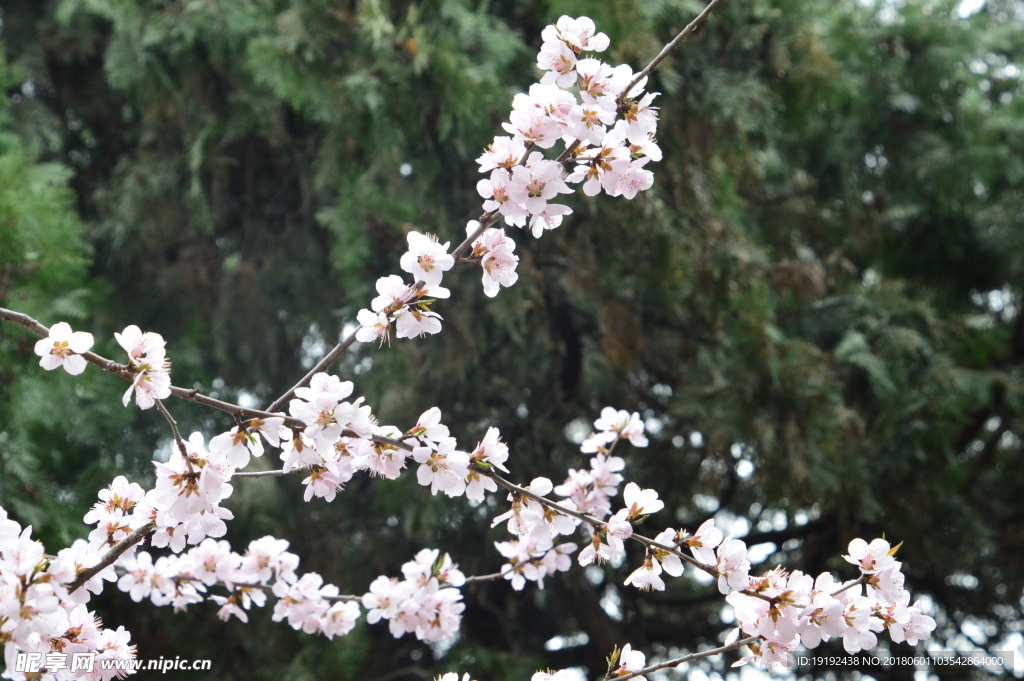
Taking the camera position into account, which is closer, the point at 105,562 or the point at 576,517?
the point at 105,562

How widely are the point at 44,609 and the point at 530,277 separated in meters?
1.66

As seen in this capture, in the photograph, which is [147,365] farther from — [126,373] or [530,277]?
[530,277]

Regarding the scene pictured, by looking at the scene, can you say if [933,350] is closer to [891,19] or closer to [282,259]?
[891,19]

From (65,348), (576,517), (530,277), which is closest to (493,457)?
(576,517)

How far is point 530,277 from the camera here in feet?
7.64

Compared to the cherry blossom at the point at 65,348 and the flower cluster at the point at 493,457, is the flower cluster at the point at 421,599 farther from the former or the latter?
the cherry blossom at the point at 65,348

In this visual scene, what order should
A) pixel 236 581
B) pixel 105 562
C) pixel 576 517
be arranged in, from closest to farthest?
pixel 105 562, pixel 576 517, pixel 236 581

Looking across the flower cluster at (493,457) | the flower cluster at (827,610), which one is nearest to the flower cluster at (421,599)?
the flower cluster at (493,457)

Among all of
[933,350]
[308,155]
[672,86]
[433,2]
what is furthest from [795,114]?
[308,155]

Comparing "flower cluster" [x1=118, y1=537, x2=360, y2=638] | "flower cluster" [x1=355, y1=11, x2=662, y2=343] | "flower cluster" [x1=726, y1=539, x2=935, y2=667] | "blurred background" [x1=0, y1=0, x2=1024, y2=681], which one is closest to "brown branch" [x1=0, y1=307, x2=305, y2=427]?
"flower cluster" [x1=355, y1=11, x2=662, y2=343]

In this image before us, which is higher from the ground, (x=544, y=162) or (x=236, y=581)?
(x=544, y=162)

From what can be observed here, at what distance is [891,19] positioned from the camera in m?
3.18

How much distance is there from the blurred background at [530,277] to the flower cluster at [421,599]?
0.69 m

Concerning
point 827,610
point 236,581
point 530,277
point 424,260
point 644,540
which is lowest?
point 827,610
